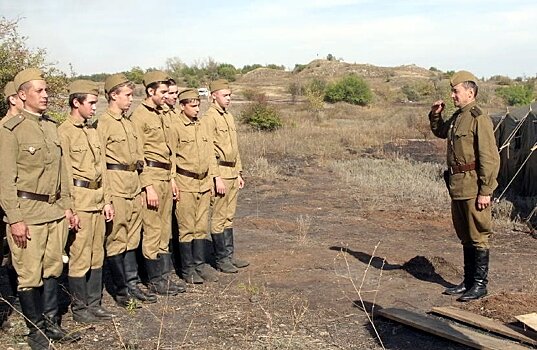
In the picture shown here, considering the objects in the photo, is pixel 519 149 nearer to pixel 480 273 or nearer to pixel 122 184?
pixel 480 273

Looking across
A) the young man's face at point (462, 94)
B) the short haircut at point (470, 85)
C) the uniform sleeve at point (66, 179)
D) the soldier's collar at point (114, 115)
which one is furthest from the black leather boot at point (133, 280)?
the short haircut at point (470, 85)

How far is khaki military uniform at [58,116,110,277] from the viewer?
17.4 feet

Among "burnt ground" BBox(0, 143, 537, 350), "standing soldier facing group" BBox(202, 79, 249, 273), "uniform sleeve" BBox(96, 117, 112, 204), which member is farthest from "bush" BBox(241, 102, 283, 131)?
"uniform sleeve" BBox(96, 117, 112, 204)

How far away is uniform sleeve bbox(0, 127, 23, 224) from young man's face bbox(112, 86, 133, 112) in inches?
54.9

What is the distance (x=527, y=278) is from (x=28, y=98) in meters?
5.34

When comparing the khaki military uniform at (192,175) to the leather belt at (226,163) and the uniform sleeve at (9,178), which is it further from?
the uniform sleeve at (9,178)

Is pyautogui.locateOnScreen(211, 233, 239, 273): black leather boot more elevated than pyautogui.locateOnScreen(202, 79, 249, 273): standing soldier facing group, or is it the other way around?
pyautogui.locateOnScreen(202, 79, 249, 273): standing soldier facing group

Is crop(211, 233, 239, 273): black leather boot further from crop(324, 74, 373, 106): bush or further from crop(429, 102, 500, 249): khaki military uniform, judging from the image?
crop(324, 74, 373, 106): bush

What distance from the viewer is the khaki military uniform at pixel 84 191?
5301mm

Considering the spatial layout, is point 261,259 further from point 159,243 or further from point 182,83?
point 182,83

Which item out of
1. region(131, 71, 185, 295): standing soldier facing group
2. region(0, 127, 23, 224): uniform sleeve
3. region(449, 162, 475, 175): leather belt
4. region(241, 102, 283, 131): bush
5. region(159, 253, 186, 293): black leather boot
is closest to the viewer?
region(0, 127, 23, 224): uniform sleeve

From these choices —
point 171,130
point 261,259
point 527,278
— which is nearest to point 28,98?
point 171,130

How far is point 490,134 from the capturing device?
584cm

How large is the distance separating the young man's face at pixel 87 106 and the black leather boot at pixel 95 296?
4.39ft
